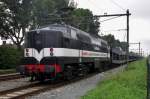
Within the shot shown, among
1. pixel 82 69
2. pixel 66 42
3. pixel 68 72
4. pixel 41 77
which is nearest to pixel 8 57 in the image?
pixel 82 69

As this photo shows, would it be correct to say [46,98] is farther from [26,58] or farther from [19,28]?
[19,28]

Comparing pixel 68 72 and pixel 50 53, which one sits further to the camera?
pixel 68 72

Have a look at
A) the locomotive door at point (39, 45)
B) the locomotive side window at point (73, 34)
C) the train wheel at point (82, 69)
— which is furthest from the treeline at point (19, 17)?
the locomotive door at point (39, 45)

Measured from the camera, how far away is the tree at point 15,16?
6134 centimetres

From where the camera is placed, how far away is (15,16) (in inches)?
2436

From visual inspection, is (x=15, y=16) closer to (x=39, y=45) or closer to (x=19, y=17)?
(x=19, y=17)

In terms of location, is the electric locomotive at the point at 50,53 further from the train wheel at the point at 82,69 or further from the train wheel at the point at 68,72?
the train wheel at the point at 82,69

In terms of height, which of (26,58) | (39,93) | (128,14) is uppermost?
(128,14)

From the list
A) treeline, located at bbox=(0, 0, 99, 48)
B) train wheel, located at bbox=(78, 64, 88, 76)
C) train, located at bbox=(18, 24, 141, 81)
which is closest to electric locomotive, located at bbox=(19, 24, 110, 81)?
train, located at bbox=(18, 24, 141, 81)

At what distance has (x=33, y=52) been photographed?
931 inches

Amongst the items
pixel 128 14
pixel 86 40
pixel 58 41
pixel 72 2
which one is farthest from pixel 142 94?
pixel 72 2

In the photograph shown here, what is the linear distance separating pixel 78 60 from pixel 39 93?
26.5 feet

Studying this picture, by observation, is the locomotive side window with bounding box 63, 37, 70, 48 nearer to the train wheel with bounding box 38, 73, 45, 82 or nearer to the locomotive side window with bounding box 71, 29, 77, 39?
the locomotive side window with bounding box 71, 29, 77, 39

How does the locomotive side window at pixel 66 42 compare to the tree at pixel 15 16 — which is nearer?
the locomotive side window at pixel 66 42
